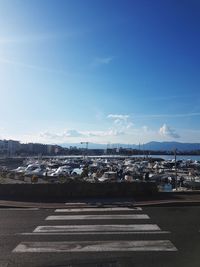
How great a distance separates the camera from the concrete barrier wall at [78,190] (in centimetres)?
1805

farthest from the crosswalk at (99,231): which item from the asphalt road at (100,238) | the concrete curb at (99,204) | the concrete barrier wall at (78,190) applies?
the concrete barrier wall at (78,190)

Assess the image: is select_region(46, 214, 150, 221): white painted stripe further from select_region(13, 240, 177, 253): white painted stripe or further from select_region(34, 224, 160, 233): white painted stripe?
select_region(13, 240, 177, 253): white painted stripe

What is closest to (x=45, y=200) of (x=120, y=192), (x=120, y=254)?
(x=120, y=192)

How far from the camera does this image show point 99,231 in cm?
1065

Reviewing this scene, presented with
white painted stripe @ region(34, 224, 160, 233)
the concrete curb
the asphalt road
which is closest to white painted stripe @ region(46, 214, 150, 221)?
the asphalt road

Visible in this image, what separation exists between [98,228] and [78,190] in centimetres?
712

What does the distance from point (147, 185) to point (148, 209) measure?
368 cm

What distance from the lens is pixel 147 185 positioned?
1814cm

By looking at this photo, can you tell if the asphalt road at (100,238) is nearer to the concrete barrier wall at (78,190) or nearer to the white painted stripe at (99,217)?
the white painted stripe at (99,217)

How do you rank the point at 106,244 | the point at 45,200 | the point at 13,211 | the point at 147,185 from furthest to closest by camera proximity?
the point at 147,185 → the point at 45,200 → the point at 13,211 → the point at 106,244

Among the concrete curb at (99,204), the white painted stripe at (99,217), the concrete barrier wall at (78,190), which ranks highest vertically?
the concrete barrier wall at (78,190)

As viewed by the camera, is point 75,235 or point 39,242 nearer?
point 39,242

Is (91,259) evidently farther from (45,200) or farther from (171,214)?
(45,200)

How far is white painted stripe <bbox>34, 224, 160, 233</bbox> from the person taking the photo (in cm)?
1085
